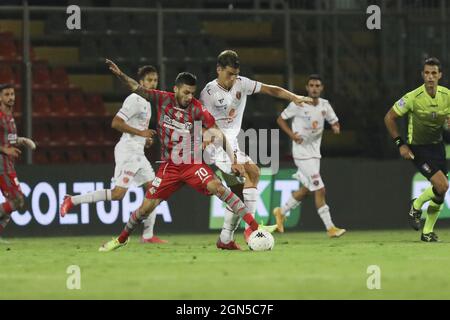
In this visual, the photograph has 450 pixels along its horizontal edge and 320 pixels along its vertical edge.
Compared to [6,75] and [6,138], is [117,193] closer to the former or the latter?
[6,138]

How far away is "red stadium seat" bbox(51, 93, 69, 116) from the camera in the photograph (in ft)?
69.8

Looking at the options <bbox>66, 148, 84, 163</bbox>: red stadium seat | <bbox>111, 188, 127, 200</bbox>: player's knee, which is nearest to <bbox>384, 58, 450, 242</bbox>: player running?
<bbox>111, 188, 127, 200</bbox>: player's knee

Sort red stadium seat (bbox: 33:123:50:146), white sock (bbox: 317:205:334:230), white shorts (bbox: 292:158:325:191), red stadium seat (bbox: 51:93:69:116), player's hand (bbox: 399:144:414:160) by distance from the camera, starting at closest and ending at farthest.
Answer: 1. player's hand (bbox: 399:144:414:160)
2. white sock (bbox: 317:205:334:230)
3. white shorts (bbox: 292:158:325:191)
4. red stadium seat (bbox: 33:123:50:146)
5. red stadium seat (bbox: 51:93:69:116)

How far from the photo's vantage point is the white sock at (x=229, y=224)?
13.5 m

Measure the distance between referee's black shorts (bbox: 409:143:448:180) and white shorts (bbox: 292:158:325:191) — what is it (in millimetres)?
2642

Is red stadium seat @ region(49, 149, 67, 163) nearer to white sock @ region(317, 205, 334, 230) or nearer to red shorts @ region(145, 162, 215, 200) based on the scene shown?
white sock @ region(317, 205, 334, 230)

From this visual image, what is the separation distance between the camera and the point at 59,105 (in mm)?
21422

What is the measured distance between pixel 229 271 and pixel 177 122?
107 inches

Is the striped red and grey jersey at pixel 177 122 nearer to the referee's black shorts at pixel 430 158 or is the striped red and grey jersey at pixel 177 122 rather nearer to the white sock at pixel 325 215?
the referee's black shorts at pixel 430 158

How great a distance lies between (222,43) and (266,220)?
5.78 metres

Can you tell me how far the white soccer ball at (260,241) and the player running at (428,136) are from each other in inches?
97.4

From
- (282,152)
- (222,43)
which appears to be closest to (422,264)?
(282,152)

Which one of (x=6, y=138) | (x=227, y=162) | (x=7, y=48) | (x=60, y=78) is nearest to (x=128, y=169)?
(x=6, y=138)

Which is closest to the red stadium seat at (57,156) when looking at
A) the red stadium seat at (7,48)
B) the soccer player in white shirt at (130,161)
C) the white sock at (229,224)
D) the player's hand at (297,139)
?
the red stadium seat at (7,48)
